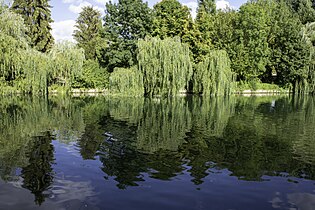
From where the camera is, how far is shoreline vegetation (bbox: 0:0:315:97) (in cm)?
3066

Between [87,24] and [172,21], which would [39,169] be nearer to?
[172,21]

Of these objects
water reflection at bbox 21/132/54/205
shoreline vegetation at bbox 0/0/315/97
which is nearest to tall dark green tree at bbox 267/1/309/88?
shoreline vegetation at bbox 0/0/315/97

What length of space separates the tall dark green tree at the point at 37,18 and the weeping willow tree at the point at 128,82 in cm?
2135

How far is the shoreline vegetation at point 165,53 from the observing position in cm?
3066

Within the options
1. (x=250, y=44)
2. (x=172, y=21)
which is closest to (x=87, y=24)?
(x=172, y=21)

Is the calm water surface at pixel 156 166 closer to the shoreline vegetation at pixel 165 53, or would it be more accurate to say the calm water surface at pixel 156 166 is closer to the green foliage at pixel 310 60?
the shoreline vegetation at pixel 165 53

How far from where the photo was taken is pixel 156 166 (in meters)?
8.84

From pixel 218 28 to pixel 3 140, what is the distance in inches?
1589

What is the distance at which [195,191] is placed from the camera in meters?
7.06

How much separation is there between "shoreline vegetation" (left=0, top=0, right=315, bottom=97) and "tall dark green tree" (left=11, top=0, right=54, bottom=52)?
148 mm

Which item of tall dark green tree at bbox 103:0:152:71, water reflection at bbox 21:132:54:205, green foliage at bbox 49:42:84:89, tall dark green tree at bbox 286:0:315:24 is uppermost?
tall dark green tree at bbox 286:0:315:24

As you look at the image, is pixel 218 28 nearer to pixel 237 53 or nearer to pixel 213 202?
pixel 237 53

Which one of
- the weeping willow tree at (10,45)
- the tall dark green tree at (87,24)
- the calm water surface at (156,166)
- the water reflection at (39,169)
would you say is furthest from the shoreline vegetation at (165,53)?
the water reflection at (39,169)

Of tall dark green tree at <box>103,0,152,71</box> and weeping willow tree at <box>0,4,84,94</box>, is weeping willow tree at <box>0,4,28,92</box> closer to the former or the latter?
weeping willow tree at <box>0,4,84,94</box>
